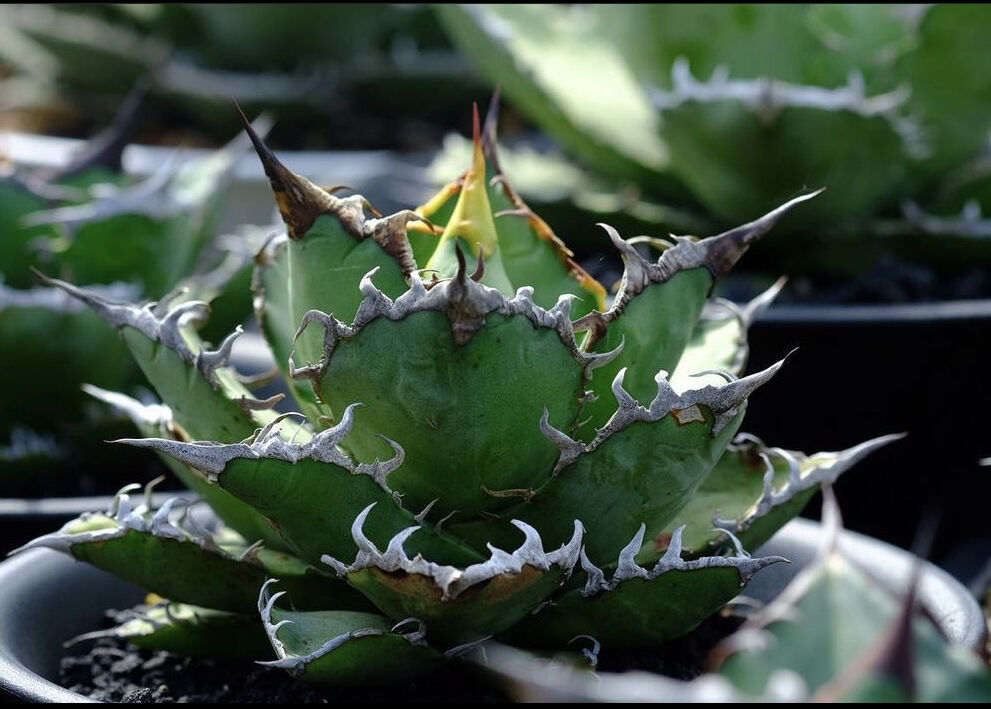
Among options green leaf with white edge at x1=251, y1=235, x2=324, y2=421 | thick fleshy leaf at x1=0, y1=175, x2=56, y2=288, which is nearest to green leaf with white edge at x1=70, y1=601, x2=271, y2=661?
green leaf with white edge at x1=251, y1=235, x2=324, y2=421

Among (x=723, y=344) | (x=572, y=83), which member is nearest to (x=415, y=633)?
(x=723, y=344)

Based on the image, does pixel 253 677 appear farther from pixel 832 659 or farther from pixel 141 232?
pixel 141 232

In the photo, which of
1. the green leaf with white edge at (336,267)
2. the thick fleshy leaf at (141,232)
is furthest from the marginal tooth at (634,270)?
the thick fleshy leaf at (141,232)

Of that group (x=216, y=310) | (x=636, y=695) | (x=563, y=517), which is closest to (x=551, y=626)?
(x=563, y=517)

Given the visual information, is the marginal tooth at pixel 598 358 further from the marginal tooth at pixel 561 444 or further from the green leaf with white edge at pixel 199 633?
the green leaf with white edge at pixel 199 633

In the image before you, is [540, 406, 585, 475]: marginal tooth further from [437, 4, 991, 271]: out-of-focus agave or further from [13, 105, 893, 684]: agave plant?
[437, 4, 991, 271]: out-of-focus agave
